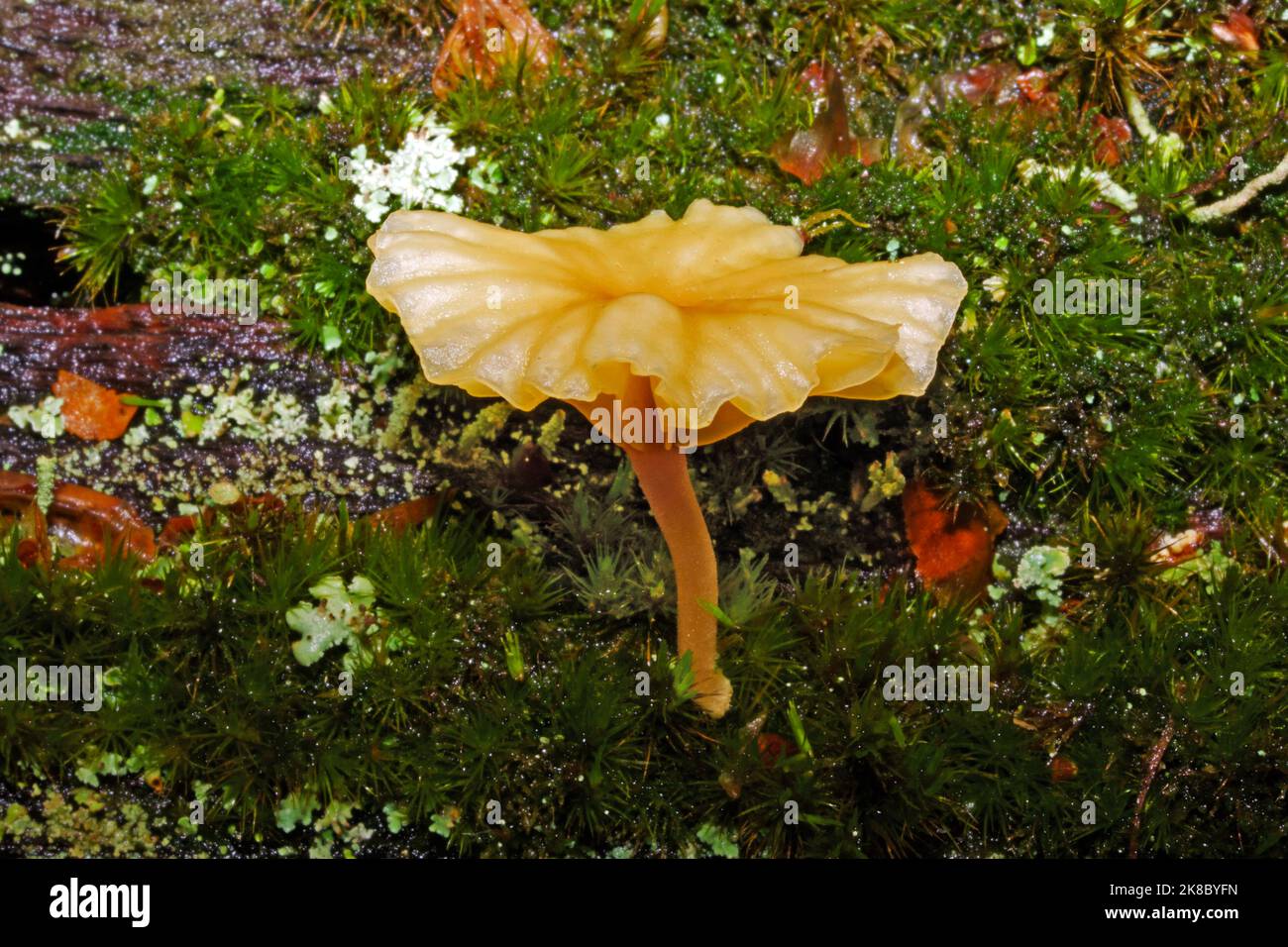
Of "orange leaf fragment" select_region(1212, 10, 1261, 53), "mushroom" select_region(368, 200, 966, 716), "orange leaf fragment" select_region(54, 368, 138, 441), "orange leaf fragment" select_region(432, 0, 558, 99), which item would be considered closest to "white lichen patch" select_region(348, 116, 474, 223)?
"orange leaf fragment" select_region(432, 0, 558, 99)

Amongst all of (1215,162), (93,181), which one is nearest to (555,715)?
(93,181)

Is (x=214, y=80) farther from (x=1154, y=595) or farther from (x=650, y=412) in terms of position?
(x=1154, y=595)

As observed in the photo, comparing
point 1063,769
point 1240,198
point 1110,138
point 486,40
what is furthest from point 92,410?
point 1240,198

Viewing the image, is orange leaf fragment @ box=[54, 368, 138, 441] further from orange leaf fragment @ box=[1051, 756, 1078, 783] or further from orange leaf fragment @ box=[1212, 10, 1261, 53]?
orange leaf fragment @ box=[1212, 10, 1261, 53]

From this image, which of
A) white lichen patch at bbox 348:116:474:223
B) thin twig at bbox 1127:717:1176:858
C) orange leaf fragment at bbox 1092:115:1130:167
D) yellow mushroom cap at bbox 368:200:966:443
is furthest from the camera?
orange leaf fragment at bbox 1092:115:1130:167

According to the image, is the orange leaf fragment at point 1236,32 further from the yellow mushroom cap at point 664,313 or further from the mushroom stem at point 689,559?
the mushroom stem at point 689,559

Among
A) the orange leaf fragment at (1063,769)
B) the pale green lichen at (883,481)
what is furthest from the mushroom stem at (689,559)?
the orange leaf fragment at (1063,769)

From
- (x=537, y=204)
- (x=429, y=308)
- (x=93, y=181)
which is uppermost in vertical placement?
(x=93, y=181)
